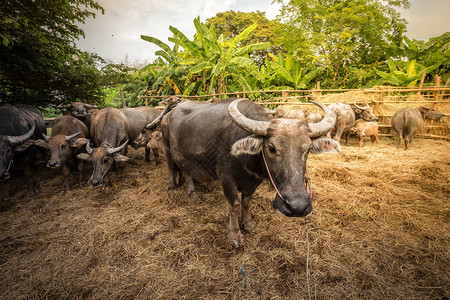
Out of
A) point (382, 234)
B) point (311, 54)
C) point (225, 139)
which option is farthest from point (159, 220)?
point (311, 54)

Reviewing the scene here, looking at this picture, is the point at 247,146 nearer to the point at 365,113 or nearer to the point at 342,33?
the point at 365,113

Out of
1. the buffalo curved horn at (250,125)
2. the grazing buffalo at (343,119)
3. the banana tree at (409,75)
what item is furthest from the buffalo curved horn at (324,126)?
the banana tree at (409,75)

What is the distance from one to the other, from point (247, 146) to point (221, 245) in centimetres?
156

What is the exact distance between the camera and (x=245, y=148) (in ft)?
6.40

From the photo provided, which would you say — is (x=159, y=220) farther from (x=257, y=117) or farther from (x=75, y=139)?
(x=75, y=139)

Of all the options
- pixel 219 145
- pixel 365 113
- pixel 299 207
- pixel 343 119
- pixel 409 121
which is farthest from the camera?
pixel 365 113

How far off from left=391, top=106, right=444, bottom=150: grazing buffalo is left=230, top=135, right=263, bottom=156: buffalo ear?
7931 millimetres

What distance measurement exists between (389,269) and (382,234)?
2.17 ft

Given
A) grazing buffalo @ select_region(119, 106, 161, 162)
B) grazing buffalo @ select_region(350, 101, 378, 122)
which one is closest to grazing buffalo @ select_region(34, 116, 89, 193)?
grazing buffalo @ select_region(119, 106, 161, 162)

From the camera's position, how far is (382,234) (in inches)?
104

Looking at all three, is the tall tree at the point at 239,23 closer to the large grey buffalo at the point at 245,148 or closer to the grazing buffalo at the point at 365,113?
the grazing buffalo at the point at 365,113

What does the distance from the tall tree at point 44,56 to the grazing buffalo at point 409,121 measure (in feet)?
36.9

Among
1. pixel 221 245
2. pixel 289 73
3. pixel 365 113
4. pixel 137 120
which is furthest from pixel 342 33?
pixel 221 245

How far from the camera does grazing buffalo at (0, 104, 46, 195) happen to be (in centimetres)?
355
